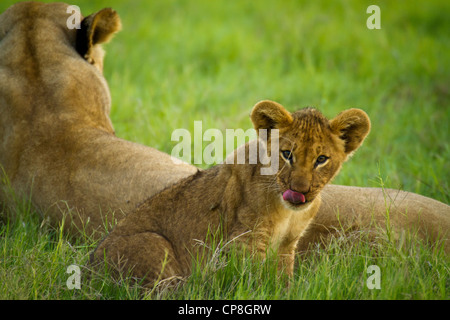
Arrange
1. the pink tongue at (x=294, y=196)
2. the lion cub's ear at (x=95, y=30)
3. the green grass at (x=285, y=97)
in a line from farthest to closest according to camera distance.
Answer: the lion cub's ear at (x=95, y=30)
the green grass at (x=285, y=97)
the pink tongue at (x=294, y=196)

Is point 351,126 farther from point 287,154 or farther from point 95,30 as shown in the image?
point 95,30

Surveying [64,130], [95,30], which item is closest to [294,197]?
[64,130]

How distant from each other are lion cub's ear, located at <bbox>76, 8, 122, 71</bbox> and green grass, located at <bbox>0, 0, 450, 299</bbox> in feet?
4.07

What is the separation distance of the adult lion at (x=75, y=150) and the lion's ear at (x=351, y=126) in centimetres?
62

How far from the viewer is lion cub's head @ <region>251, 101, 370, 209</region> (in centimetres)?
338

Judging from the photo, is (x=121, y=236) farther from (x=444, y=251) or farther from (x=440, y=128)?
(x=440, y=128)

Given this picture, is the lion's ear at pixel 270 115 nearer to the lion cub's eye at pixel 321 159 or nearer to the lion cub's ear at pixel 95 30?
the lion cub's eye at pixel 321 159

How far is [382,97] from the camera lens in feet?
27.1

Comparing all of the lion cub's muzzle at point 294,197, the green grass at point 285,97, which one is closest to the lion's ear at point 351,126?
the lion cub's muzzle at point 294,197

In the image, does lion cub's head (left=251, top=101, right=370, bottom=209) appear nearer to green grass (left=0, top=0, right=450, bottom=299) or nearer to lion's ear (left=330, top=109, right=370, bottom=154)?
lion's ear (left=330, top=109, right=370, bottom=154)

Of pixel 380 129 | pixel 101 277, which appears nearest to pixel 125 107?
pixel 380 129

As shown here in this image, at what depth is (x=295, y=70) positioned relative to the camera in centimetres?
906

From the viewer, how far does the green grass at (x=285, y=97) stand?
347 cm

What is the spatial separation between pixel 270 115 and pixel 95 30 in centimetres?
224
